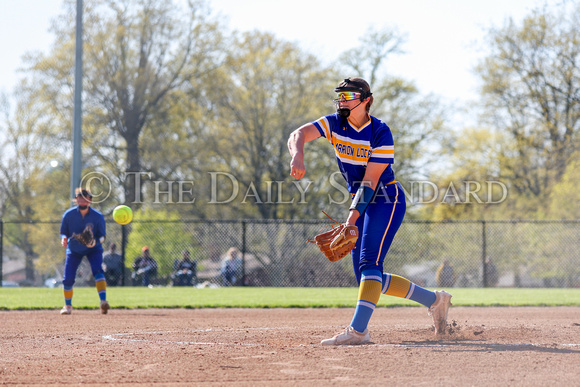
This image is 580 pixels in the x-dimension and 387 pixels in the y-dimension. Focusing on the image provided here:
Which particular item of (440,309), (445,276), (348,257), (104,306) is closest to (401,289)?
(440,309)

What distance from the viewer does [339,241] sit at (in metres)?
5.20

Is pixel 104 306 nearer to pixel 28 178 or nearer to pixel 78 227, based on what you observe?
pixel 78 227

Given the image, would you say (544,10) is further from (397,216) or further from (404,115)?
(397,216)

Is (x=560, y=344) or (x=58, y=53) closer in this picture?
(x=560, y=344)

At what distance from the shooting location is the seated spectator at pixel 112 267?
746 inches

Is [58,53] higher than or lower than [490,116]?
higher

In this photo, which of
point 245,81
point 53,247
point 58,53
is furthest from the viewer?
point 245,81

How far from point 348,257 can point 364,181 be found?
19500 mm

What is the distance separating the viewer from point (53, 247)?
26.0m

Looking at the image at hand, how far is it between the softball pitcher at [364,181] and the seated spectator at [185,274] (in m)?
14.8

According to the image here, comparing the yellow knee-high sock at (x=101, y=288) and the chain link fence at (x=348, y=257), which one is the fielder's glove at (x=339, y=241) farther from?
the chain link fence at (x=348, y=257)

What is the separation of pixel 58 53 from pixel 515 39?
19933 millimetres

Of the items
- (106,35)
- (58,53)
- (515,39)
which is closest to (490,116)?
(515,39)

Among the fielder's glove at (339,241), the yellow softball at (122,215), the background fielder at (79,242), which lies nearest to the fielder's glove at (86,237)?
the background fielder at (79,242)
